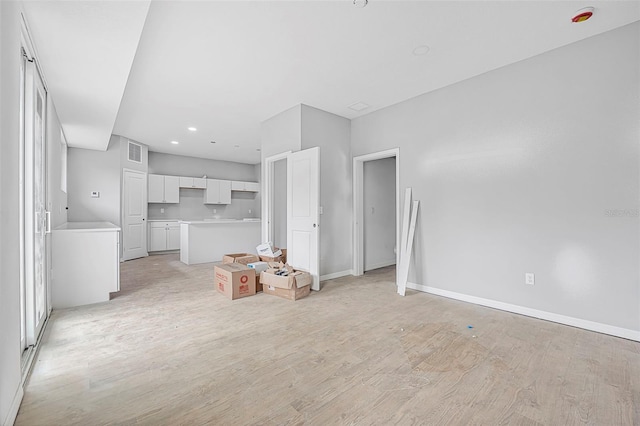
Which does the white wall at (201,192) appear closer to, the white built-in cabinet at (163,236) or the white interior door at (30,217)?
the white built-in cabinet at (163,236)

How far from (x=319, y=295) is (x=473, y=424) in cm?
234

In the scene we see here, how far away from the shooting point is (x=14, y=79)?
152 centimetres

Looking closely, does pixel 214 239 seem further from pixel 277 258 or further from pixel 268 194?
pixel 277 258

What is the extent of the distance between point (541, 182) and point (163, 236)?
26.1ft

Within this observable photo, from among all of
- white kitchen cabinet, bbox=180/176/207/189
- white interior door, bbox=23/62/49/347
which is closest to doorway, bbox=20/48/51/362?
white interior door, bbox=23/62/49/347

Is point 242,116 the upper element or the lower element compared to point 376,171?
upper

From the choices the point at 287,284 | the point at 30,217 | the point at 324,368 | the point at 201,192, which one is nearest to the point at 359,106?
the point at 287,284

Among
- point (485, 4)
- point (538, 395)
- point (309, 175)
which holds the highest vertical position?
point (485, 4)

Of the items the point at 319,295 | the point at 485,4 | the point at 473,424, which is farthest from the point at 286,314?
the point at 485,4

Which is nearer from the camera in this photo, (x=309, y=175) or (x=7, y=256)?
(x=7, y=256)

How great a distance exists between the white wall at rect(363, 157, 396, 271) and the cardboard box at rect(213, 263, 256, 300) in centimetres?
224

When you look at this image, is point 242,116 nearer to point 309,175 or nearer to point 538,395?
point 309,175

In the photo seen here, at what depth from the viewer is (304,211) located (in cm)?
412

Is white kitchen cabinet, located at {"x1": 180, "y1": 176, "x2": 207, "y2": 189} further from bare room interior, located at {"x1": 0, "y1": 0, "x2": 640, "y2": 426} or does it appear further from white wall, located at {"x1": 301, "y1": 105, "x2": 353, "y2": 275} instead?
white wall, located at {"x1": 301, "y1": 105, "x2": 353, "y2": 275}
